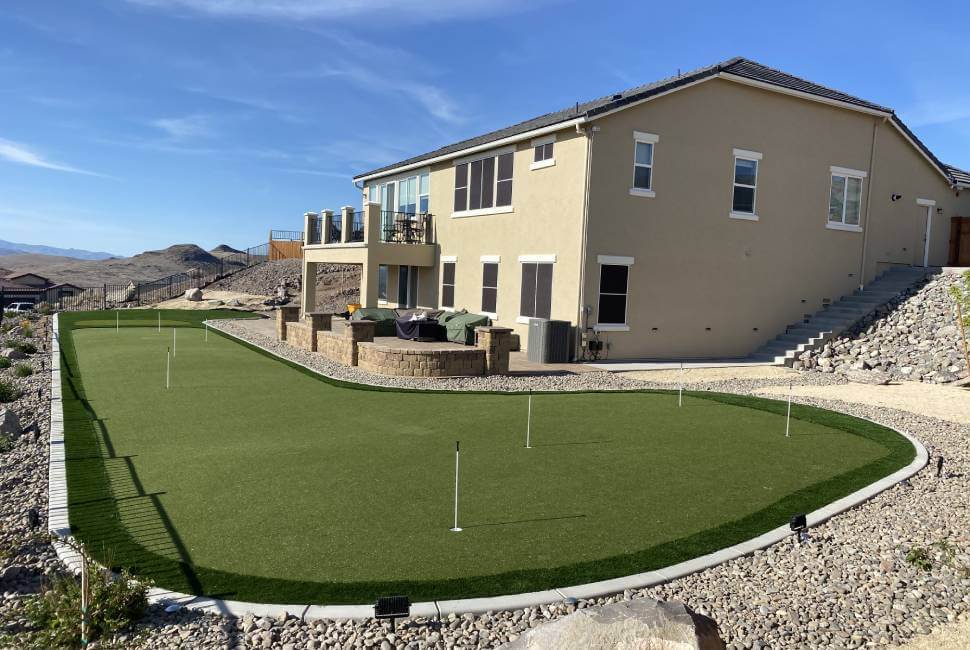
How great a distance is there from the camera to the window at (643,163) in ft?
61.7

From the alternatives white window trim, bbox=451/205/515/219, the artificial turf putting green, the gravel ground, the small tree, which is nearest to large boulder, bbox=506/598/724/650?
the gravel ground

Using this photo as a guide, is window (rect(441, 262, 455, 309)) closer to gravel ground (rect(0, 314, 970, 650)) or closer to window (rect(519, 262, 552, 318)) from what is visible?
window (rect(519, 262, 552, 318))

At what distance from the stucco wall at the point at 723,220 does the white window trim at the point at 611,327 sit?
0.17 m

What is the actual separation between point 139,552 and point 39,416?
6.91 m

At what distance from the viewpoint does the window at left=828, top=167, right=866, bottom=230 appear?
22.4 m

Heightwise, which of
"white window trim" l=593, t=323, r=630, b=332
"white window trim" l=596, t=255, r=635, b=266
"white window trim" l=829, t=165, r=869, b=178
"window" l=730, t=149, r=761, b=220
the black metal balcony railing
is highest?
"white window trim" l=829, t=165, r=869, b=178

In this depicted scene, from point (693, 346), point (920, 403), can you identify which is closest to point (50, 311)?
point (693, 346)

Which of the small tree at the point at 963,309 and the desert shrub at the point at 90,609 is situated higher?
the small tree at the point at 963,309

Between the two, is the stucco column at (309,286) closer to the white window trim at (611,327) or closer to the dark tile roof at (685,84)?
the dark tile roof at (685,84)

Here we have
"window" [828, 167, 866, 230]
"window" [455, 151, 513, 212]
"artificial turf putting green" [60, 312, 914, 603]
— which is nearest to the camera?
"artificial turf putting green" [60, 312, 914, 603]

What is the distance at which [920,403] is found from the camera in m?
13.9

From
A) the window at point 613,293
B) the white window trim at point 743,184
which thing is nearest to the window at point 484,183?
the window at point 613,293

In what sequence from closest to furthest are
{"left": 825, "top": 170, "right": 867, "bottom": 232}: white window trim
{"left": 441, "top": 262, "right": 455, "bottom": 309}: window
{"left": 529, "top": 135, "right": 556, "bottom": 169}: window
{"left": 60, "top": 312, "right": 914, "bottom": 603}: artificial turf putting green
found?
{"left": 60, "top": 312, "right": 914, "bottom": 603}: artificial turf putting green → {"left": 529, "top": 135, "right": 556, "bottom": 169}: window → {"left": 825, "top": 170, "right": 867, "bottom": 232}: white window trim → {"left": 441, "top": 262, "right": 455, "bottom": 309}: window

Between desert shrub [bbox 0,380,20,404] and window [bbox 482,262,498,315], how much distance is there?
12937mm
